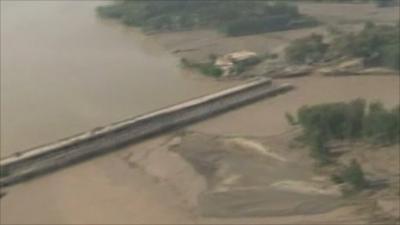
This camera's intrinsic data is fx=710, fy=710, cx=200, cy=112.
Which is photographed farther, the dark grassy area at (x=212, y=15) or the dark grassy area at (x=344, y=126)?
the dark grassy area at (x=212, y=15)

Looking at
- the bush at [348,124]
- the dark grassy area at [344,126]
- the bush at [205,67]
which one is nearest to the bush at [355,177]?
the dark grassy area at [344,126]

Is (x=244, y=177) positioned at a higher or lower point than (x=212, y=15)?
lower

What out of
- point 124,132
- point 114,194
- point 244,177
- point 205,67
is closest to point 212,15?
point 205,67

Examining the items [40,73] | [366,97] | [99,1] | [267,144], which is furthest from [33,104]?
[99,1]

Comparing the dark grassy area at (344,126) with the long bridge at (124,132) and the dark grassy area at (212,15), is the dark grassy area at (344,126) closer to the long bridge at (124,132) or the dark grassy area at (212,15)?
the long bridge at (124,132)

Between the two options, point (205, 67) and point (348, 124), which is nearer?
point (348, 124)

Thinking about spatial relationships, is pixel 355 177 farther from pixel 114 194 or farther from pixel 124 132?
pixel 124 132

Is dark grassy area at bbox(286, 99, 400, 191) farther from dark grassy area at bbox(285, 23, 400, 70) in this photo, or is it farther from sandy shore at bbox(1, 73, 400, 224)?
dark grassy area at bbox(285, 23, 400, 70)
